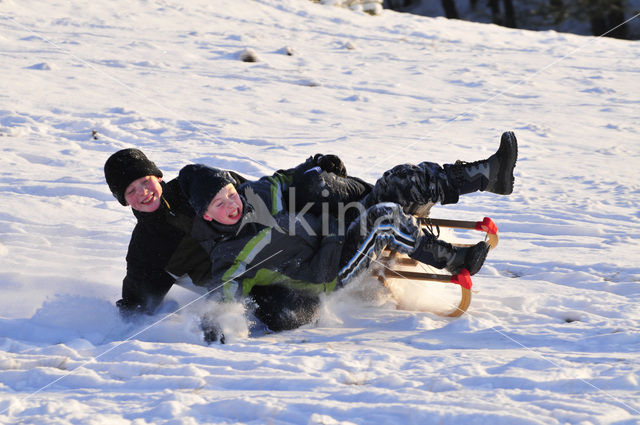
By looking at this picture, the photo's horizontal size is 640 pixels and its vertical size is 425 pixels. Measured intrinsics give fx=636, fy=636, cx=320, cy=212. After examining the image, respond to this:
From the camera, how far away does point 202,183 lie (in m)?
2.79

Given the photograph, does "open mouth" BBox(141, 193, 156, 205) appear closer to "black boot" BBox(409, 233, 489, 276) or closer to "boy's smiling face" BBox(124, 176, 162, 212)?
"boy's smiling face" BBox(124, 176, 162, 212)

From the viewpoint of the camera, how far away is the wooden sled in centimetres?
305

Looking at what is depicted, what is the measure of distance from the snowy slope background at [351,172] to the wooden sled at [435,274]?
0.11 meters

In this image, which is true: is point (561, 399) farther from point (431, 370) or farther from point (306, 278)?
point (306, 278)

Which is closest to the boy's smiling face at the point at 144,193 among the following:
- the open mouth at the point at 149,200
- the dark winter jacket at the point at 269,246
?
A: the open mouth at the point at 149,200

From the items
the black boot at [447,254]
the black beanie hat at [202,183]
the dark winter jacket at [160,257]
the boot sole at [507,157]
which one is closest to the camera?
the black beanie hat at [202,183]

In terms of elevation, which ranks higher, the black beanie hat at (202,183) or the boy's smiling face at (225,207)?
the black beanie hat at (202,183)

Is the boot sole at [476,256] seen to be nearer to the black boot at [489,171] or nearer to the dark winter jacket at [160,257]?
the black boot at [489,171]

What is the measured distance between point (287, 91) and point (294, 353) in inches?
217

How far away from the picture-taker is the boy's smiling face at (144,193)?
9.46ft

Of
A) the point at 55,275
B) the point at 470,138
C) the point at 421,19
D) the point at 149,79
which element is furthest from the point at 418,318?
the point at 421,19

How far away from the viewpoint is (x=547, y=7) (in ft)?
56.4

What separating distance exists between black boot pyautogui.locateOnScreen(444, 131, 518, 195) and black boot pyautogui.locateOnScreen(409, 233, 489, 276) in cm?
38

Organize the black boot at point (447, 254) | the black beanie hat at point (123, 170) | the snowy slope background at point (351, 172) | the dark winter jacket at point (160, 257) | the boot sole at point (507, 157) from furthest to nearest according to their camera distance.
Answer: the boot sole at point (507, 157), the dark winter jacket at point (160, 257), the black boot at point (447, 254), the black beanie hat at point (123, 170), the snowy slope background at point (351, 172)
